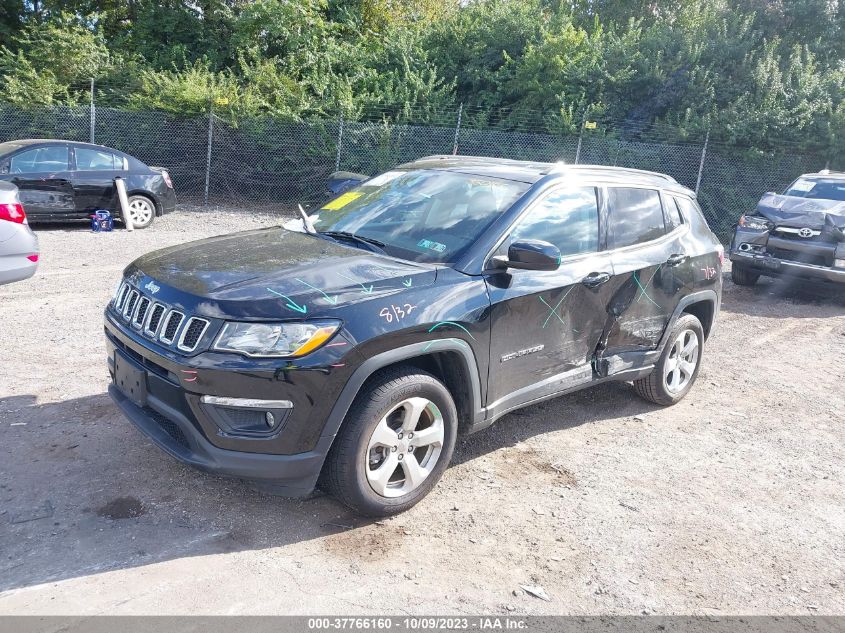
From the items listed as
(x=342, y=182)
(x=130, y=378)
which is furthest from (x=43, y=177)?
(x=130, y=378)

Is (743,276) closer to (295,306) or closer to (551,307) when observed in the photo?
(551,307)

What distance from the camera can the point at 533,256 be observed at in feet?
12.0

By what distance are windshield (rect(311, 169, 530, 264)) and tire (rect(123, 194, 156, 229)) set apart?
8232 millimetres

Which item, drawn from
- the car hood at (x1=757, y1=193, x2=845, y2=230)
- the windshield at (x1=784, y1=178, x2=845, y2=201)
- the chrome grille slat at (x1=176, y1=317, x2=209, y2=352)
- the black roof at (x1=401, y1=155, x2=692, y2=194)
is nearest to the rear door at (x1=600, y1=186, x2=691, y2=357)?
the black roof at (x1=401, y1=155, x2=692, y2=194)

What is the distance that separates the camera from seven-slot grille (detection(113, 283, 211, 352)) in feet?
10.5

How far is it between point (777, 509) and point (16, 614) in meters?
3.85

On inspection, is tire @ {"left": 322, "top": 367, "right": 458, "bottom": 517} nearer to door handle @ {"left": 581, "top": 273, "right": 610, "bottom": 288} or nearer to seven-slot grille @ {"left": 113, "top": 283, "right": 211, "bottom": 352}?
seven-slot grille @ {"left": 113, "top": 283, "right": 211, "bottom": 352}

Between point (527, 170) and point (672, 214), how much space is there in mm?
1392

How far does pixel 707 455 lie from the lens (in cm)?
471

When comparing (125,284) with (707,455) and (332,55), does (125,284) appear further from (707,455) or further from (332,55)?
(332,55)

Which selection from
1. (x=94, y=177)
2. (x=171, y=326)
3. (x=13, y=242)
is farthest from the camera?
(x=94, y=177)

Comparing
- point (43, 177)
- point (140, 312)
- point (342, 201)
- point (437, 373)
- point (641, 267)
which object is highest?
point (342, 201)

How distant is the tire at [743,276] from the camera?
33.9 ft

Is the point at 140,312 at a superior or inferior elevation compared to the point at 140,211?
superior
